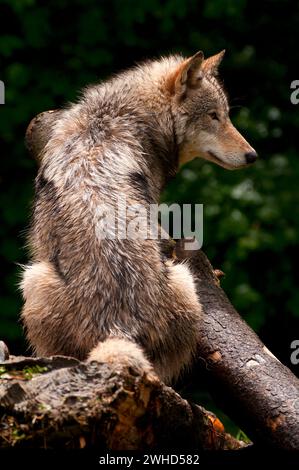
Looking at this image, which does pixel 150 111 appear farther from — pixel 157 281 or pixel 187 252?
pixel 157 281

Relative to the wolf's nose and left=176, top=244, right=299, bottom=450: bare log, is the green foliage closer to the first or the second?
the wolf's nose

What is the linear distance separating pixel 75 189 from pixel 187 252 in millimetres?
1039

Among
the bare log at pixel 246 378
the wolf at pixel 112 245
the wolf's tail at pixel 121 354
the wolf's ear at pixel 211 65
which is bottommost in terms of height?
the bare log at pixel 246 378

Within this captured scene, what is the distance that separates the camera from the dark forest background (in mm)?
10570

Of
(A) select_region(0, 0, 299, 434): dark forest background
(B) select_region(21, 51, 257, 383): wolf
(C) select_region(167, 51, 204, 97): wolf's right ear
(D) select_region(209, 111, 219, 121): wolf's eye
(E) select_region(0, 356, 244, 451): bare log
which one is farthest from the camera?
(A) select_region(0, 0, 299, 434): dark forest background

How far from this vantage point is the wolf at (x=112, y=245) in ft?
18.5

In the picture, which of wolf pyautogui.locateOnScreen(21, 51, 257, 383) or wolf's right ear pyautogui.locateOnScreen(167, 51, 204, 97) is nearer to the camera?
wolf pyautogui.locateOnScreen(21, 51, 257, 383)

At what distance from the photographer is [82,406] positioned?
15.6 ft

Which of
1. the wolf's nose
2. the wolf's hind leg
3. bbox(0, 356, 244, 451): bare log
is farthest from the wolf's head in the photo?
bbox(0, 356, 244, 451): bare log

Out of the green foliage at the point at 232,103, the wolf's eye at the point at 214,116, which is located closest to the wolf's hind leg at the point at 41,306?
the wolf's eye at the point at 214,116

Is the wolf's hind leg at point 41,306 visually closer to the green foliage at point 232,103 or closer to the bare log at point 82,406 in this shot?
the bare log at point 82,406

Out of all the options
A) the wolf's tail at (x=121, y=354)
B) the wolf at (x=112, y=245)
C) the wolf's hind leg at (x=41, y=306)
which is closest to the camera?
the wolf's tail at (x=121, y=354)

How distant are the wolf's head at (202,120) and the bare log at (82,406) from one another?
241 centimetres

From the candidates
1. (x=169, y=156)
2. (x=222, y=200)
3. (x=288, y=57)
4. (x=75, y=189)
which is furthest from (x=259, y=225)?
(x=75, y=189)
